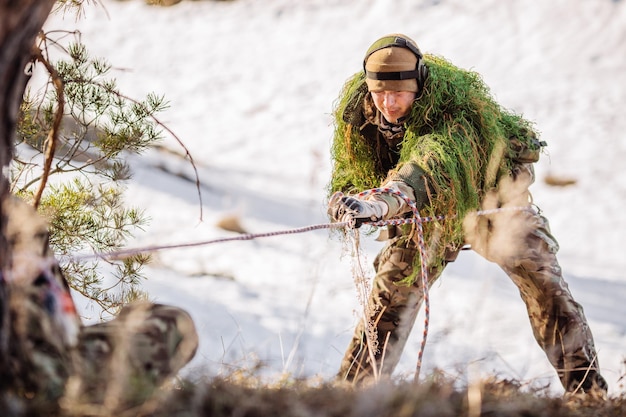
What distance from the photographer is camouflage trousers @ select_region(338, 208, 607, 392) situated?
3029mm

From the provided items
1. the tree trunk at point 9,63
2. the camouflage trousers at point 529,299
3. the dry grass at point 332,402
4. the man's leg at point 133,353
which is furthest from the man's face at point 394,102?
the tree trunk at point 9,63

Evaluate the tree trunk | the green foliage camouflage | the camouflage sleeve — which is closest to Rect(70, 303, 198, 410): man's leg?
the tree trunk

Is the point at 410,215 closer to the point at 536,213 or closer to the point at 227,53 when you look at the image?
the point at 536,213

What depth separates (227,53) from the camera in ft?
35.0

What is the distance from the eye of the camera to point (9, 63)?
1.32 m

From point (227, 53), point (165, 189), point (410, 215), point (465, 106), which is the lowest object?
point (410, 215)

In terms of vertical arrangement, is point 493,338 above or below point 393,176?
below

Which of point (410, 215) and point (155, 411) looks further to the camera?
point (410, 215)

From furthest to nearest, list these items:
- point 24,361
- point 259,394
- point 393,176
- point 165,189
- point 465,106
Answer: point 165,189 < point 465,106 < point 393,176 < point 259,394 < point 24,361

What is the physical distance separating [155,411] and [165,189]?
642 centimetres

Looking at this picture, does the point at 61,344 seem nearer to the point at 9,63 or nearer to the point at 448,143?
the point at 9,63

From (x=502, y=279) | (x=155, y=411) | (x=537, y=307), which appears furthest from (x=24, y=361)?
(x=502, y=279)

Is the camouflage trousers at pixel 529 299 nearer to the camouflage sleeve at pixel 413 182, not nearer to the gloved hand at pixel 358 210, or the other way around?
the camouflage sleeve at pixel 413 182

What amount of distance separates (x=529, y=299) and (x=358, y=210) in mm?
1256
